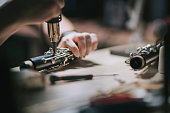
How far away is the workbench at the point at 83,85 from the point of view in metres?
0.58

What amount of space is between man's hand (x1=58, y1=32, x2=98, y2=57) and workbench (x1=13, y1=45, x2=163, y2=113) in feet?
0.16

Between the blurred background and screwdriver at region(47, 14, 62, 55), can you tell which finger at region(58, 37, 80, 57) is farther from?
the blurred background

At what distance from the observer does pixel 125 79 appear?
2.52 feet

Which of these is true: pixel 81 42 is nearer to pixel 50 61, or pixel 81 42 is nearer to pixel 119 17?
pixel 50 61

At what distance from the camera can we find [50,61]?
0.86 meters

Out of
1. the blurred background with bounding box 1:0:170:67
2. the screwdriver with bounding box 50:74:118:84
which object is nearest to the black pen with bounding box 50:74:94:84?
the screwdriver with bounding box 50:74:118:84

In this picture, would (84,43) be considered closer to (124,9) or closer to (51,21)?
(51,21)

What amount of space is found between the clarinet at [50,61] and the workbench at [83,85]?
0.03 m

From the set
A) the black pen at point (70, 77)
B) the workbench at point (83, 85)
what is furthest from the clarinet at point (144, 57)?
the black pen at point (70, 77)

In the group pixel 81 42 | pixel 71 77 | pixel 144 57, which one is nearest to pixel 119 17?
pixel 81 42

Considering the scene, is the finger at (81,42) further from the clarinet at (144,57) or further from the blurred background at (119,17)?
the blurred background at (119,17)

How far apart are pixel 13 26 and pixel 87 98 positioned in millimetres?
388

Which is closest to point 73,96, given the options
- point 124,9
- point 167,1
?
point 124,9

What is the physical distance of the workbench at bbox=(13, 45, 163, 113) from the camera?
580 millimetres
